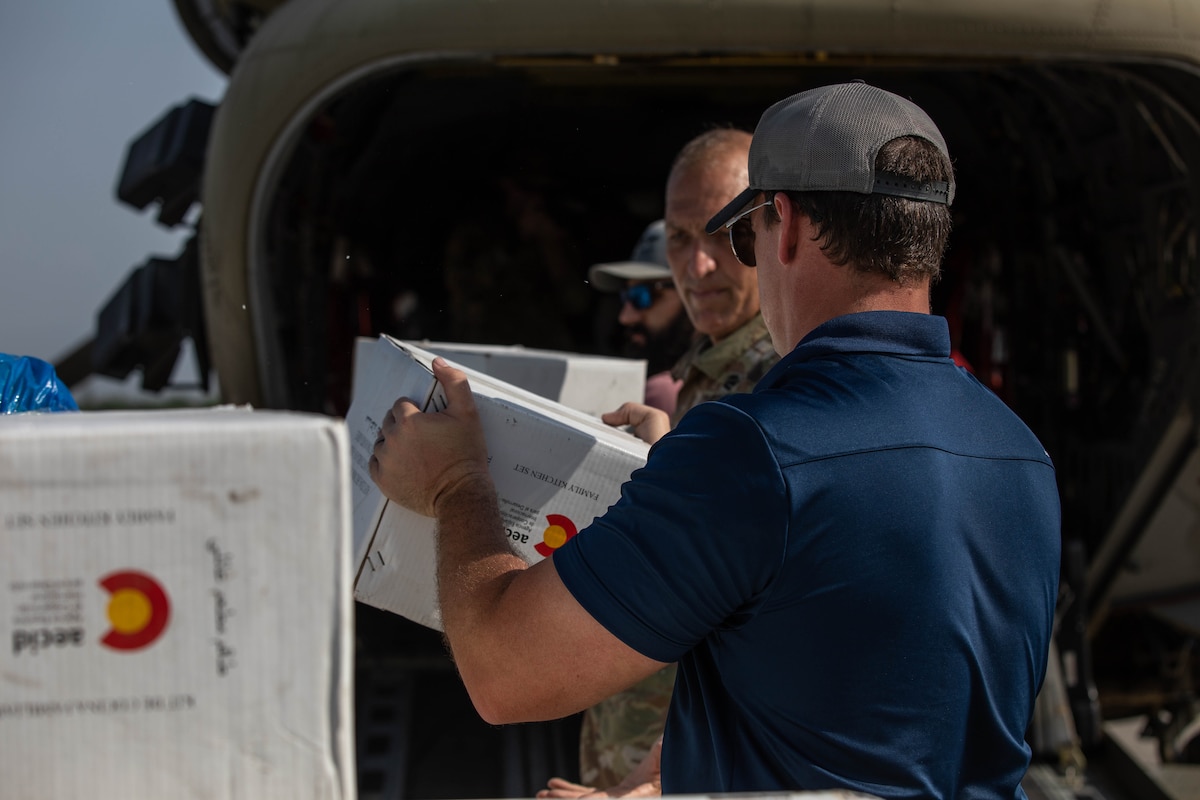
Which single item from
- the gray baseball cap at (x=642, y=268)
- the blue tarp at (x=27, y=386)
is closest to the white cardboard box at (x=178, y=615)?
the blue tarp at (x=27, y=386)

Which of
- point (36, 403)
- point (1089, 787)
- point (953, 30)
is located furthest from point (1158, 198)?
point (36, 403)

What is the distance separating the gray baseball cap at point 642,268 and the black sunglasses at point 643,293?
0.03 m

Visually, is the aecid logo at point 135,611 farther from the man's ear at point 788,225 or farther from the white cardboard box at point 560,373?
the white cardboard box at point 560,373

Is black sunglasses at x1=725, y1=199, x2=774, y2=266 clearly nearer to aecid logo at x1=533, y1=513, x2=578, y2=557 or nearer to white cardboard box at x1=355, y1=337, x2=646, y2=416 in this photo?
aecid logo at x1=533, y1=513, x2=578, y2=557

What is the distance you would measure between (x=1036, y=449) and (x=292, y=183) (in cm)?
318

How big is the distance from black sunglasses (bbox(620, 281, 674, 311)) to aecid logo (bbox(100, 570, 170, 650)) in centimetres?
230

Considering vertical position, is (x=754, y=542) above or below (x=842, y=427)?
below

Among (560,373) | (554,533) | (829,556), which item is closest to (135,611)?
(829,556)

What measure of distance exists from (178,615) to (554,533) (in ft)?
2.63

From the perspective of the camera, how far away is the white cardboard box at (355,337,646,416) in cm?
223

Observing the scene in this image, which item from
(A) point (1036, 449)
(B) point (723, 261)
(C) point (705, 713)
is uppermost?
(B) point (723, 261)

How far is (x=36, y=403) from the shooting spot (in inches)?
65.1

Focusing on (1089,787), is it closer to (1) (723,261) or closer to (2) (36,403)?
(1) (723,261)

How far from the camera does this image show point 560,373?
7.52ft
